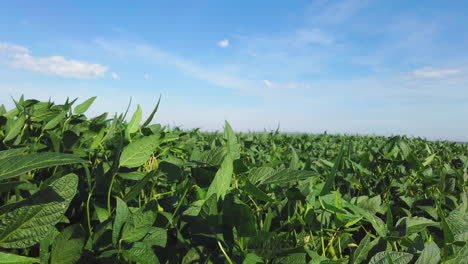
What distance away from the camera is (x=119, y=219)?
3.01 feet

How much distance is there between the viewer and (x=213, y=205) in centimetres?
90

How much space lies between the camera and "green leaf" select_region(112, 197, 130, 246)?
0.91 m

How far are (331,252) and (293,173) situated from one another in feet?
1.04

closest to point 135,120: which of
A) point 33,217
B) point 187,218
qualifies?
point 187,218

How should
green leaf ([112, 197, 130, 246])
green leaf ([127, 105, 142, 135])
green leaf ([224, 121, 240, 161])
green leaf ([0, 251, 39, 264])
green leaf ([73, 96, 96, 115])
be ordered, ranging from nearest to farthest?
green leaf ([0, 251, 39, 264])
green leaf ([112, 197, 130, 246])
green leaf ([224, 121, 240, 161])
green leaf ([127, 105, 142, 135])
green leaf ([73, 96, 96, 115])

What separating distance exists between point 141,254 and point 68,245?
198 mm

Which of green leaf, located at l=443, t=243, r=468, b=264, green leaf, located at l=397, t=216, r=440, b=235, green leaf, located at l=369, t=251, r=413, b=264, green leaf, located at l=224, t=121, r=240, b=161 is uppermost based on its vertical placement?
green leaf, located at l=224, t=121, r=240, b=161

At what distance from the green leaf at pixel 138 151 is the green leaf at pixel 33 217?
32cm

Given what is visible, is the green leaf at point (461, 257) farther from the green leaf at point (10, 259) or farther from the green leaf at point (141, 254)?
the green leaf at point (10, 259)

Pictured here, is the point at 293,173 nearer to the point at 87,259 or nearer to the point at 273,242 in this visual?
the point at 273,242

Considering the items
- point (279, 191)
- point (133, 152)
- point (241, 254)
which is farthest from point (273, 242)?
point (133, 152)

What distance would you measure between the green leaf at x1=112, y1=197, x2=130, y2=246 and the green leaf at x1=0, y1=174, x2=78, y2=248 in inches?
5.5

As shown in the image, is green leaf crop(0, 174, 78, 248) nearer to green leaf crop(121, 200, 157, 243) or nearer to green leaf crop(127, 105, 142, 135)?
green leaf crop(121, 200, 157, 243)

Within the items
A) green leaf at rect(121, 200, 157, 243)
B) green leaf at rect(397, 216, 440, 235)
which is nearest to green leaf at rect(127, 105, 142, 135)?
green leaf at rect(121, 200, 157, 243)
